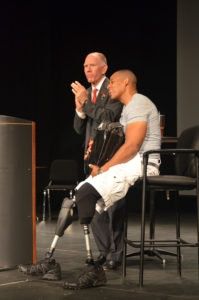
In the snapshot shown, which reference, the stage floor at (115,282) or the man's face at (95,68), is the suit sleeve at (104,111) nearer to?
the man's face at (95,68)

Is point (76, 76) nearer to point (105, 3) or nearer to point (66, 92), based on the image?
point (66, 92)

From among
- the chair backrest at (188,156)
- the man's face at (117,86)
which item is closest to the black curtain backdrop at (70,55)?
the man's face at (117,86)

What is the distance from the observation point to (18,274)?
3264 millimetres

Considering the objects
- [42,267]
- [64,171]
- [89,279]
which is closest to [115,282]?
[89,279]

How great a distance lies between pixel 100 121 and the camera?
3570mm

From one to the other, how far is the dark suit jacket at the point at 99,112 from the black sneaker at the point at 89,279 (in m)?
1.04

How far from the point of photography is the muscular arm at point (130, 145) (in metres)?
3.14

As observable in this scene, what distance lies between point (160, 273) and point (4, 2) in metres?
6.68

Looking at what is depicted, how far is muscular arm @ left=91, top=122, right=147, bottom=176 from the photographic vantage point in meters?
3.14

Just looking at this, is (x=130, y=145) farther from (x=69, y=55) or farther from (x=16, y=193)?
(x=69, y=55)

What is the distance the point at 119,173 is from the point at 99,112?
0.63 metres

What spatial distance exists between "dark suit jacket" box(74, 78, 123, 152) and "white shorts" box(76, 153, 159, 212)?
0.55 meters

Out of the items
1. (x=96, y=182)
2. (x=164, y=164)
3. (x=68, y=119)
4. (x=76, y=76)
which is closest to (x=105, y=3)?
(x=76, y=76)

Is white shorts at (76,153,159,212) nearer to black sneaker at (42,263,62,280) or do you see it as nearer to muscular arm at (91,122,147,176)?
muscular arm at (91,122,147,176)
